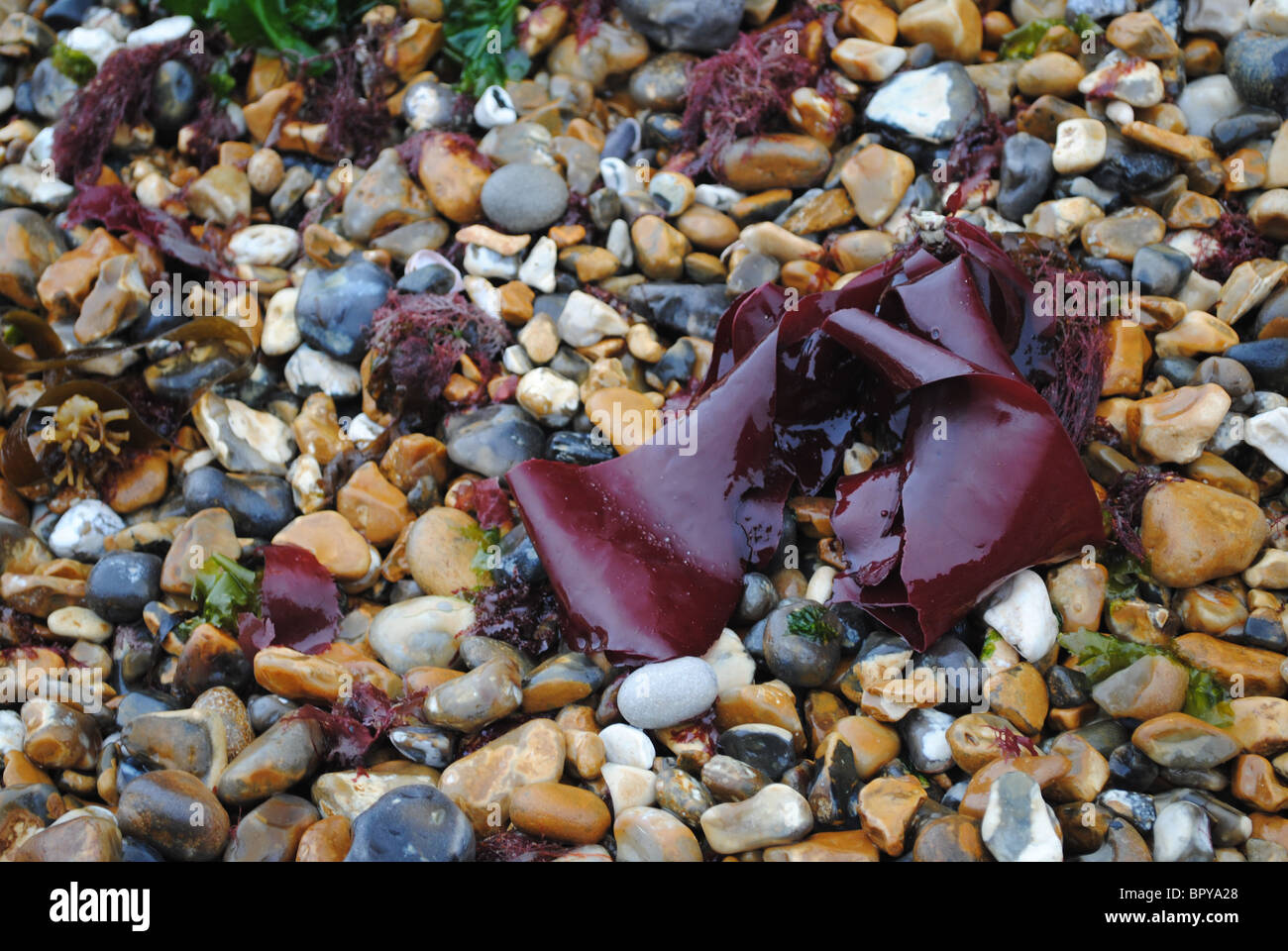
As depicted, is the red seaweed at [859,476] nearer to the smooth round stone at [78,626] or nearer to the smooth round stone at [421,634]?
the smooth round stone at [421,634]

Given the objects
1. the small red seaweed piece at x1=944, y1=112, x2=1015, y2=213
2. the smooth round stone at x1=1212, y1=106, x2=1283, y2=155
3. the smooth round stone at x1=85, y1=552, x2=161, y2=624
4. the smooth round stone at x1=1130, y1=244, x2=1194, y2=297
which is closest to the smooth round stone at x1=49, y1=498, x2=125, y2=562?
the smooth round stone at x1=85, y1=552, x2=161, y2=624

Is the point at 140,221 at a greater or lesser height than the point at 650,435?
greater

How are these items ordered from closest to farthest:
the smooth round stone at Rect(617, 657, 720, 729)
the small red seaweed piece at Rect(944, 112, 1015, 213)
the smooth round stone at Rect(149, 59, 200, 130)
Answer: the smooth round stone at Rect(617, 657, 720, 729) → the small red seaweed piece at Rect(944, 112, 1015, 213) → the smooth round stone at Rect(149, 59, 200, 130)

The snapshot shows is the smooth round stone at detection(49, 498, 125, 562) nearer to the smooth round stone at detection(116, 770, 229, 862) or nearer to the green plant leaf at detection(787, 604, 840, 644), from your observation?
the smooth round stone at detection(116, 770, 229, 862)

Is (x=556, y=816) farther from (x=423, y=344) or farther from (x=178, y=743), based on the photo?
(x=423, y=344)

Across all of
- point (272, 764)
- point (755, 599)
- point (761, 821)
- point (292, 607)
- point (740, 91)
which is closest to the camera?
point (761, 821)

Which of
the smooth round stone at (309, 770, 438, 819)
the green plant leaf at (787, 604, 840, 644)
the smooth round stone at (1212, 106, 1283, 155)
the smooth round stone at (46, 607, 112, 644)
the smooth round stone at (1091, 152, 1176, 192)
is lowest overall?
the smooth round stone at (46, 607, 112, 644)

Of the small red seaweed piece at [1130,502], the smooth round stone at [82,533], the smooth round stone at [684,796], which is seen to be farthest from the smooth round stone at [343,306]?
the small red seaweed piece at [1130,502]

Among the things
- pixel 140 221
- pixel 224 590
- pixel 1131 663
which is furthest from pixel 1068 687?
pixel 140 221
